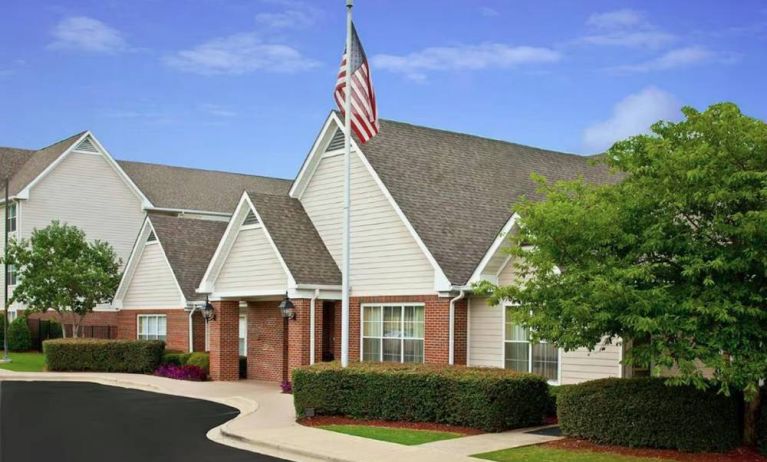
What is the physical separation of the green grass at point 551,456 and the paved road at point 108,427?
13.2 feet

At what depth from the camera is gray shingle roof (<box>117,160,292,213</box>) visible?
59.7 metres

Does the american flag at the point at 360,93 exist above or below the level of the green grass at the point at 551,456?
above

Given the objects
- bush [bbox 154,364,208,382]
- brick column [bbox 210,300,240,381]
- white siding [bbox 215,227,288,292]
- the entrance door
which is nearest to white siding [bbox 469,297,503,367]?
the entrance door

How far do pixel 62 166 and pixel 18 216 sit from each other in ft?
13.2

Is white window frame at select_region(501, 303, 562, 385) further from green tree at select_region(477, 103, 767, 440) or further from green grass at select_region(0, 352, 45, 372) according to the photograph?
green grass at select_region(0, 352, 45, 372)

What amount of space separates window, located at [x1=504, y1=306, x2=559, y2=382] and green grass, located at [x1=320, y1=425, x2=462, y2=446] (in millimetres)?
5035

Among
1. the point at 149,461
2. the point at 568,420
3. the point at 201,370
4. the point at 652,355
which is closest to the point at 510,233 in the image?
the point at 568,420

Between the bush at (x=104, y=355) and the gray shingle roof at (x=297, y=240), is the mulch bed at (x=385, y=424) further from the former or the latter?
the bush at (x=104, y=355)

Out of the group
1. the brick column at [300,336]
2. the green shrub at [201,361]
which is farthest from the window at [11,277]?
the brick column at [300,336]

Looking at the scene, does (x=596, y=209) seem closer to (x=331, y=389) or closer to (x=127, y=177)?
(x=331, y=389)

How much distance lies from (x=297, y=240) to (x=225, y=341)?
5.32 metres

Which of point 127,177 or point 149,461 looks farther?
point 127,177

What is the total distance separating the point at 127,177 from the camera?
2244 inches

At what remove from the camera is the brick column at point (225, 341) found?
31.8 metres
